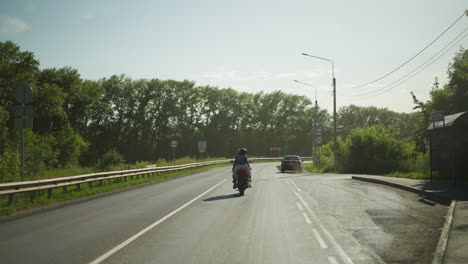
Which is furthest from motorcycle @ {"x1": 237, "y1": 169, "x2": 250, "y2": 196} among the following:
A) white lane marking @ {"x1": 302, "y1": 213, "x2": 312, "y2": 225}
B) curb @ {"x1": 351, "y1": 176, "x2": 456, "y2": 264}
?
curb @ {"x1": 351, "y1": 176, "x2": 456, "y2": 264}

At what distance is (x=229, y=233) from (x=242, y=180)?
28.0 feet

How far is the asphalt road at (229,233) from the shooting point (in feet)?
22.2

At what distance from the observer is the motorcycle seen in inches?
677

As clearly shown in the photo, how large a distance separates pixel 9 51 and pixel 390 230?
49702mm

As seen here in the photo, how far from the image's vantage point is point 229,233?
8.75 m

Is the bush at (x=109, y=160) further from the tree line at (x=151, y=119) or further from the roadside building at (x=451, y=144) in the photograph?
the roadside building at (x=451, y=144)

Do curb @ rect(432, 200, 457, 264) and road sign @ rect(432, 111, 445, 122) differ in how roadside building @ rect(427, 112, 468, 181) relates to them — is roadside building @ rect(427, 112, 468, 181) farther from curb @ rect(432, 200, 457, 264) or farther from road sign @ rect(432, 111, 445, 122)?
curb @ rect(432, 200, 457, 264)

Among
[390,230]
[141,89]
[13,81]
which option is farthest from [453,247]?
[141,89]

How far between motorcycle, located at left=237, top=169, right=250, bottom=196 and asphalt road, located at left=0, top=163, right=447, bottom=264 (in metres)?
2.82

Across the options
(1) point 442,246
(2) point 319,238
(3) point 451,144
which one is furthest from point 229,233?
(3) point 451,144

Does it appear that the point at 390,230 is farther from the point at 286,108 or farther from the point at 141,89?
the point at 286,108

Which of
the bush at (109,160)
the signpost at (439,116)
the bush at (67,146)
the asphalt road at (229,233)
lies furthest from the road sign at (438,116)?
the bush at (67,146)

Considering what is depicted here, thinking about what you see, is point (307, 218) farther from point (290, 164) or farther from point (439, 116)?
point (290, 164)

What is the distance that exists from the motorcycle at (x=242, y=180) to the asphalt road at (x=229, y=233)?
111 inches
